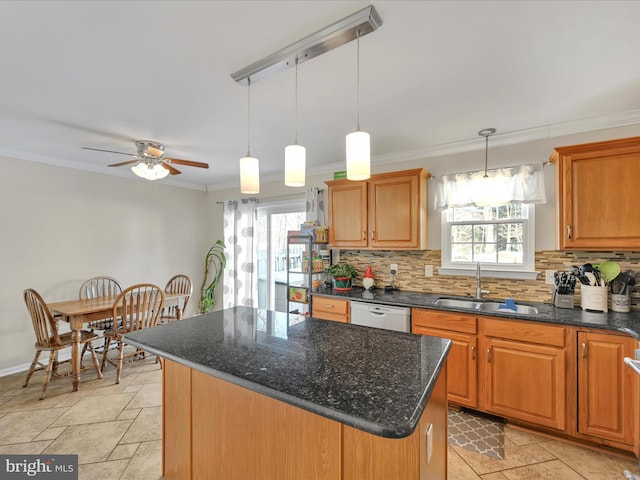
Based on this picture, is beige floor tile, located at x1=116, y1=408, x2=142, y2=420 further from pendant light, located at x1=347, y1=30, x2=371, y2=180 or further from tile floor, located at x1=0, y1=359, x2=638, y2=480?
pendant light, located at x1=347, y1=30, x2=371, y2=180

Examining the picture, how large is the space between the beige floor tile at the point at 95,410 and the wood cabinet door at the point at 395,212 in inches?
110

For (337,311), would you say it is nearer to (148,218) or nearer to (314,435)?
(314,435)

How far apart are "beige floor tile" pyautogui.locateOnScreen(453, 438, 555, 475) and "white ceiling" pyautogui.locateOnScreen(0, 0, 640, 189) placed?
248 cm

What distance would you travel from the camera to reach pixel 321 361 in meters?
1.29

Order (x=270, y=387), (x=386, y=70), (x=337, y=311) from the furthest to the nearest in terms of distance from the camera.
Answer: (x=337, y=311)
(x=386, y=70)
(x=270, y=387)

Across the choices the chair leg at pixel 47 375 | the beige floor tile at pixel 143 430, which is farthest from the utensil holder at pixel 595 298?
the chair leg at pixel 47 375

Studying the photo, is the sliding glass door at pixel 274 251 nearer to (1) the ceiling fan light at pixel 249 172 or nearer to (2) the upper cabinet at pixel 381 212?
(2) the upper cabinet at pixel 381 212

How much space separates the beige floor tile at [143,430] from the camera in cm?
224

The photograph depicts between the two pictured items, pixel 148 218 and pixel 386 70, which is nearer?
pixel 386 70

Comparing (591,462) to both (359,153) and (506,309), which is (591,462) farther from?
(359,153)

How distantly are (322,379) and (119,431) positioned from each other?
219 cm

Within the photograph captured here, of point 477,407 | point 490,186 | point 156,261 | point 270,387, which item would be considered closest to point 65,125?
point 156,261

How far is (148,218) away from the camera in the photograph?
4.50 m

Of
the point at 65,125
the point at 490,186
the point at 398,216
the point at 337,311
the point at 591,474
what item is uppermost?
the point at 65,125
